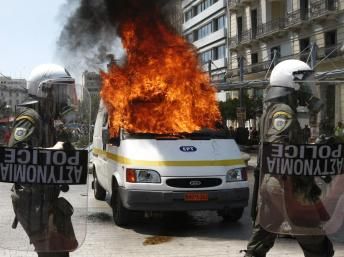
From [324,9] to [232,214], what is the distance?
2712 cm

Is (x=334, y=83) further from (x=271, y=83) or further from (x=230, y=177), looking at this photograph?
(x=230, y=177)

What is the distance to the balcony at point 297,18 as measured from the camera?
34.9 m

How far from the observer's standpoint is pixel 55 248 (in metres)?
3.54

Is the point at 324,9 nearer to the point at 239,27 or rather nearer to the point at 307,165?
the point at 239,27

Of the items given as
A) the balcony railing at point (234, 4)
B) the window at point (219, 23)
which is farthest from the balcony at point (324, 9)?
the window at point (219, 23)

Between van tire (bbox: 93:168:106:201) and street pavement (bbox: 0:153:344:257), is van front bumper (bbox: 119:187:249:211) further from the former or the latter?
van tire (bbox: 93:168:106:201)

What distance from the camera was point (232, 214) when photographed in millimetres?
7906

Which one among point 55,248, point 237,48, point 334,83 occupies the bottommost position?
point 55,248

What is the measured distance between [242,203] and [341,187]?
3493 millimetres

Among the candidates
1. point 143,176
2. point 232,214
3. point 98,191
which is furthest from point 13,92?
point 98,191

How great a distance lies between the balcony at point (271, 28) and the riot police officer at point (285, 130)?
35.1 meters

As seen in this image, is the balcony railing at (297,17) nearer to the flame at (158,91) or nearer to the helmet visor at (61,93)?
the flame at (158,91)

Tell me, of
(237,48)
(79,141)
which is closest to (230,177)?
(79,141)

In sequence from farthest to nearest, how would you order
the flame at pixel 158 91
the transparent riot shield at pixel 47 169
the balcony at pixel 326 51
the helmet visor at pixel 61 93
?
the balcony at pixel 326 51 < the flame at pixel 158 91 < the helmet visor at pixel 61 93 < the transparent riot shield at pixel 47 169
